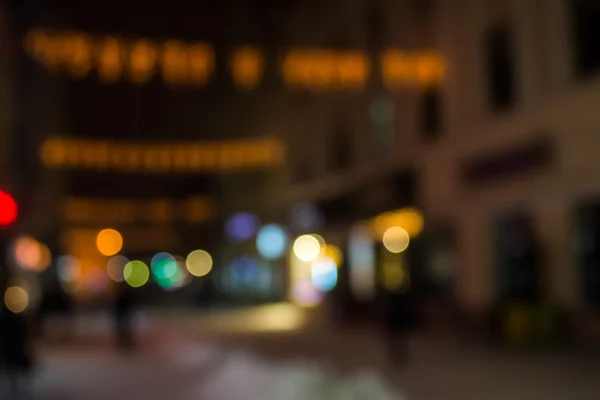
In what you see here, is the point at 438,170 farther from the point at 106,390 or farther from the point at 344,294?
the point at 106,390

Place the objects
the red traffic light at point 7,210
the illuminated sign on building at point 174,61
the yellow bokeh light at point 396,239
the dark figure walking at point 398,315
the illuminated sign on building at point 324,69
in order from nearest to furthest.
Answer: the red traffic light at point 7,210, the dark figure walking at point 398,315, the illuminated sign on building at point 174,61, the illuminated sign on building at point 324,69, the yellow bokeh light at point 396,239

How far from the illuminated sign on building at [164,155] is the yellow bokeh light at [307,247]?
597 centimetres

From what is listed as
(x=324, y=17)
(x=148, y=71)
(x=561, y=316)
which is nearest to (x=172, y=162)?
(x=324, y=17)

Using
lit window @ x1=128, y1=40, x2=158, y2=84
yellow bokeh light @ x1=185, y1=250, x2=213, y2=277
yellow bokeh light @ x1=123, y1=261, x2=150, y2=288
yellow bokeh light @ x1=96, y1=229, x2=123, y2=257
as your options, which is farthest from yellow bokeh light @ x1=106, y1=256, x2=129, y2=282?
lit window @ x1=128, y1=40, x2=158, y2=84

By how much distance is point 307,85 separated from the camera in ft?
65.4

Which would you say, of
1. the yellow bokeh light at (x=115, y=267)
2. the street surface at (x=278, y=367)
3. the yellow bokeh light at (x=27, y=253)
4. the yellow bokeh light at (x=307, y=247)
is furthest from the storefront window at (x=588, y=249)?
the yellow bokeh light at (x=115, y=267)

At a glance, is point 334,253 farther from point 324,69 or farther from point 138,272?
point 138,272

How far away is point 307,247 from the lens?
35625 millimetres

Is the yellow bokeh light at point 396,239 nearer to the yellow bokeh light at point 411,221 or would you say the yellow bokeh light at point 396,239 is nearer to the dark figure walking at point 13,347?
the yellow bokeh light at point 411,221

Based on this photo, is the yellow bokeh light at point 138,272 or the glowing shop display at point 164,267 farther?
the yellow bokeh light at point 138,272

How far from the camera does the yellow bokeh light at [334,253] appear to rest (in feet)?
103

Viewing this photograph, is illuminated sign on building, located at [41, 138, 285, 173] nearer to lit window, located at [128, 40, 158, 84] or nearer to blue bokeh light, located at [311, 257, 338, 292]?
blue bokeh light, located at [311, 257, 338, 292]

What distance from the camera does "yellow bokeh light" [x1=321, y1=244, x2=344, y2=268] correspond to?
3148 centimetres

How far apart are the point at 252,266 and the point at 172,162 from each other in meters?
7.89
